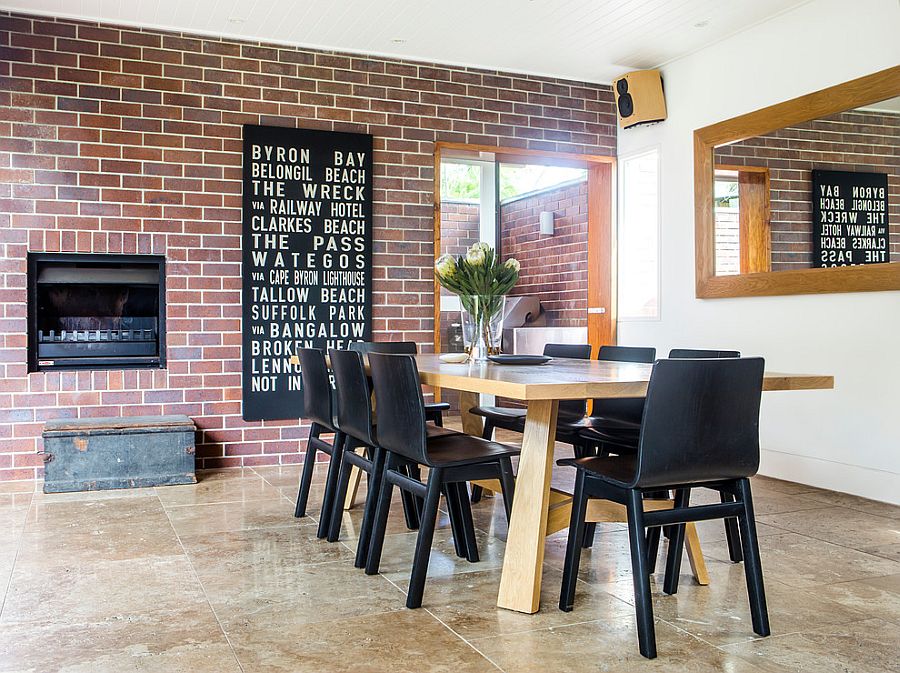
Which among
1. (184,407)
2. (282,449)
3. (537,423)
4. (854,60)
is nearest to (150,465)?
(184,407)

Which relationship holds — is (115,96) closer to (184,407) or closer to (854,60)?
(184,407)

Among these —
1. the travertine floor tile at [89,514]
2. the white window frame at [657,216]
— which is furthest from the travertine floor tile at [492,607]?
the white window frame at [657,216]

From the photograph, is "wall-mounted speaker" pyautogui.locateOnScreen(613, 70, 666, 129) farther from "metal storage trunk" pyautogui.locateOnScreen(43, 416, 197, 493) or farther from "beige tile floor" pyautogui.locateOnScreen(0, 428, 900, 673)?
"metal storage trunk" pyautogui.locateOnScreen(43, 416, 197, 493)

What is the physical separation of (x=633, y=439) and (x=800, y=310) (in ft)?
6.58

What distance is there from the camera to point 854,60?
4.44 meters

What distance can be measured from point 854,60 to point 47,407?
191 inches

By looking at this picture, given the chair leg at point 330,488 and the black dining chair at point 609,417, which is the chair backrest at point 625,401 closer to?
the black dining chair at point 609,417

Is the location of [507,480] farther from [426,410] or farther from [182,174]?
[182,174]

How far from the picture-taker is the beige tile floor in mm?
2225

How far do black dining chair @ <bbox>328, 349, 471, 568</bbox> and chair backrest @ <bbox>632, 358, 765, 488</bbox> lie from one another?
3.50 ft

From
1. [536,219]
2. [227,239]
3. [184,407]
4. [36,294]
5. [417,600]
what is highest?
[536,219]

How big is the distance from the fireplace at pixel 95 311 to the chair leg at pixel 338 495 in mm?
2144

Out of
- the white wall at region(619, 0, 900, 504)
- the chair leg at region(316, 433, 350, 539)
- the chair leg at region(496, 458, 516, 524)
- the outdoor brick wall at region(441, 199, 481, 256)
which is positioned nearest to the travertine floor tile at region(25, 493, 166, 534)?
the chair leg at region(316, 433, 350, 539)

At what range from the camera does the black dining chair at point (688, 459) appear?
224 centimetres
